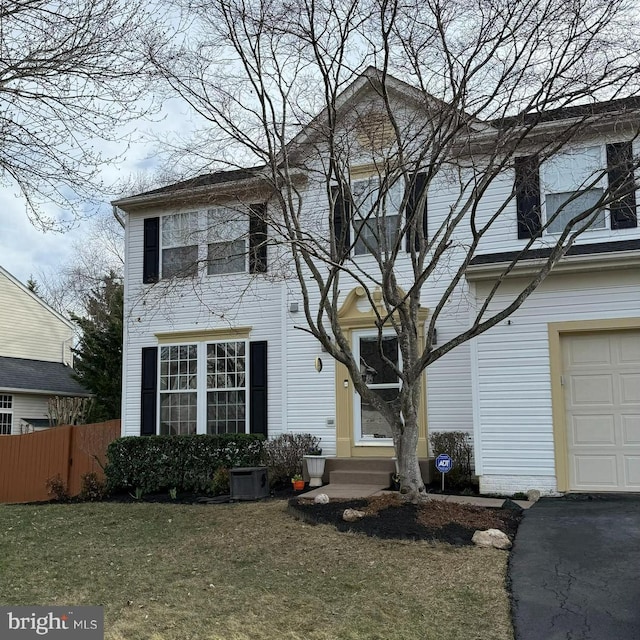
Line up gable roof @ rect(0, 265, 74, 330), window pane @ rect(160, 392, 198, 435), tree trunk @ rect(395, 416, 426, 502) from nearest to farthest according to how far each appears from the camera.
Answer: tree trunk @ rect(395, 416, 426, 502), window pane @ rect(160, 392, 198, 435), gable roof @ rect(0, 265, 74, 330)

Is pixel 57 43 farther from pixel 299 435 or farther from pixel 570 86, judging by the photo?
pixel 299 435

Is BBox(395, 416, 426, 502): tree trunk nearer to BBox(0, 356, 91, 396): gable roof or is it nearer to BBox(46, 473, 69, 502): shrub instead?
BBox(46, 473, 69, 502): shrub

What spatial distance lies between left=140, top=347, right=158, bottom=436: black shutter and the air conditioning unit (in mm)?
3354

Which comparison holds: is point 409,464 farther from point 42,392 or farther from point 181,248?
point 42,392

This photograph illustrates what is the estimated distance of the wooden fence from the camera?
1406 centimetres

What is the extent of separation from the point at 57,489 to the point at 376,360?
6.66m

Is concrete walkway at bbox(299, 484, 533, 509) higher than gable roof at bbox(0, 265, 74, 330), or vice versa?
gable roof at bbox(0, 265, 74, 330)

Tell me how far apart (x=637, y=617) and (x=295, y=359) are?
813cm

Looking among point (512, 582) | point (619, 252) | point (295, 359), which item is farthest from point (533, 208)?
point (512, 582)

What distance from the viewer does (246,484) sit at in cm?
1050

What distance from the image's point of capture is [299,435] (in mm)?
11930

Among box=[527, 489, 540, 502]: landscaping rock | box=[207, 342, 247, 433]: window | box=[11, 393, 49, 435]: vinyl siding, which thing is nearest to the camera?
box=[527, 489, 540, 502]: landscaping rock

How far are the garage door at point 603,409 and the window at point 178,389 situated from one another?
7.03 metres

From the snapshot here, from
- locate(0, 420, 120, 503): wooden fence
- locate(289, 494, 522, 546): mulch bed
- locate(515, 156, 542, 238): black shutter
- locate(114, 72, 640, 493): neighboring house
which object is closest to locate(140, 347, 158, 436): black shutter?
locate(114, 72, 640, 493): neighboring house
